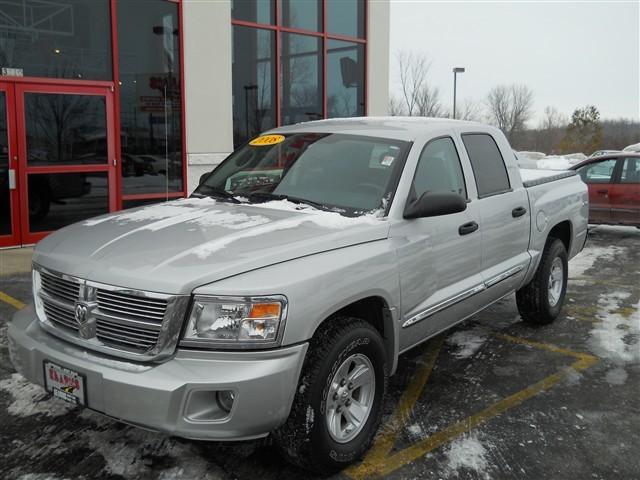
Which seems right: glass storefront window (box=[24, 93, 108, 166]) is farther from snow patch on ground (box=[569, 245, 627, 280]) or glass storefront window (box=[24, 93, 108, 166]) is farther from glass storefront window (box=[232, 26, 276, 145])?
snow patch on ground (box=[569, 245, 627, 280])

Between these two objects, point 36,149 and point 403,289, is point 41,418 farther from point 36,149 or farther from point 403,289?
point 36,149

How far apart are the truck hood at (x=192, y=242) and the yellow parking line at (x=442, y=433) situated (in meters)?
1.20

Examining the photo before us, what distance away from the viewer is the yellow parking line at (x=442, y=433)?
341 centimetres

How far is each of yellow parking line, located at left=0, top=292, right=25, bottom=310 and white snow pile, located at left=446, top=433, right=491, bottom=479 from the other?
4.49 m

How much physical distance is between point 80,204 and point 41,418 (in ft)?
20.9

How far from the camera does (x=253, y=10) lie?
39.1ft

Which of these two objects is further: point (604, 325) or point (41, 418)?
point (604, 325)

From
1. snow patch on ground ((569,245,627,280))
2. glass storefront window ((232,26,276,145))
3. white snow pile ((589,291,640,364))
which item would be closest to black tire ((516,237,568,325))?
white snow pile ((589,291,640,364))

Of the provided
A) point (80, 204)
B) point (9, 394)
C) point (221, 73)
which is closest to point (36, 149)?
point (80, 204)

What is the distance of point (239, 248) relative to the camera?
123 inches

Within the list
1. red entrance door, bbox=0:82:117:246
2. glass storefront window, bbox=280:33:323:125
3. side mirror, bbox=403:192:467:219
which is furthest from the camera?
glass storefront window, bbox=280:33:323:125

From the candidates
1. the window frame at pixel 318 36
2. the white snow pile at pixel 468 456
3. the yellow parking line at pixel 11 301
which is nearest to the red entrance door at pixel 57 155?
the yellow parking line at pixel 11 301

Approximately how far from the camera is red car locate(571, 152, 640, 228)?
37.9ft

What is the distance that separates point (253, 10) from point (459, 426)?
9.92m
